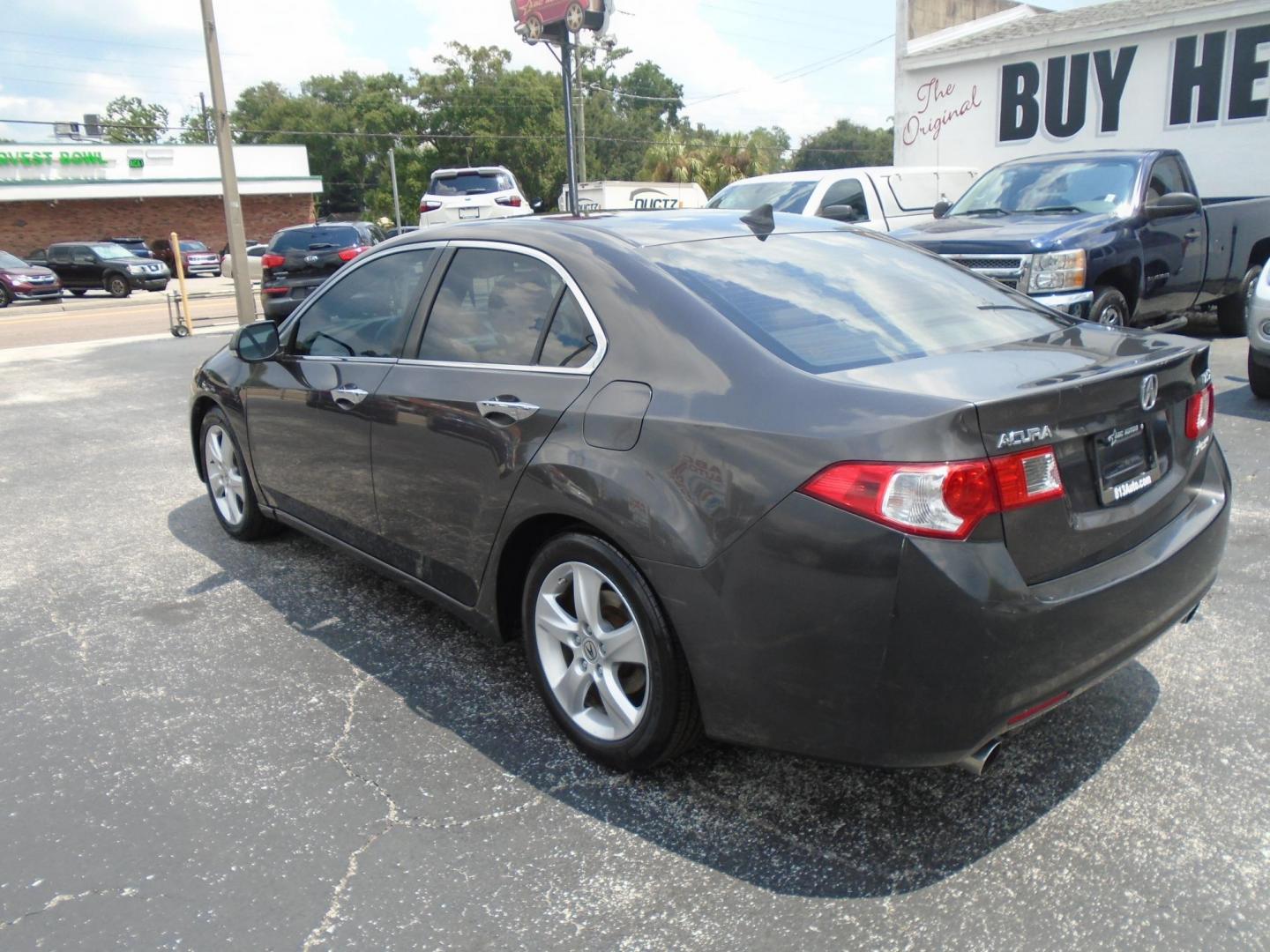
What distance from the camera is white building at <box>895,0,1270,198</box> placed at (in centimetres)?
1612

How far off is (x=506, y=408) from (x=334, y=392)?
1178 millimetres

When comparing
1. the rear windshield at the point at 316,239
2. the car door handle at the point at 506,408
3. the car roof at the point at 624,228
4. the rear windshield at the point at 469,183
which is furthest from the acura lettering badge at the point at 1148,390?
the rear windshield at the point at 469,183

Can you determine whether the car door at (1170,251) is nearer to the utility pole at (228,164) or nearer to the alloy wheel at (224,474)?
the alloy wheel at (224,474)

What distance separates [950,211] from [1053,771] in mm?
7709

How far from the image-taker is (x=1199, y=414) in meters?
3.08

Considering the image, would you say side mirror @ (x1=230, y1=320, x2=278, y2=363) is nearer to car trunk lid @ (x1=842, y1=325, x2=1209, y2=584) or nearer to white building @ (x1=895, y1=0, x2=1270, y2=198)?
car trunk lid @ (x1=842, y1=325, x2=1209, y2=584)

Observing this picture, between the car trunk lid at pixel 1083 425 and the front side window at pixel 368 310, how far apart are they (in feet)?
6.38

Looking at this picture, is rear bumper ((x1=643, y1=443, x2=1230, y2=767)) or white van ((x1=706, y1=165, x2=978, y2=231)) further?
white van ((x1=706, y1=165, x2=978, y2=231))

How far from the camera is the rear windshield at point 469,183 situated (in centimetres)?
2030

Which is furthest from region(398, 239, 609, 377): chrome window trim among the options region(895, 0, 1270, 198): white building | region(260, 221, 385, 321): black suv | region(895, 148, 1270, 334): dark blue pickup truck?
region(895, 0, 1270, 198): white building

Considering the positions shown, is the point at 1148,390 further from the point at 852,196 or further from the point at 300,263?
the point at 300,263

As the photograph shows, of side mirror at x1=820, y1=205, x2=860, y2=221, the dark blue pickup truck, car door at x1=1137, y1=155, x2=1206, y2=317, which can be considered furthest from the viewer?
side mirror at x1=820, y1=205, x2=860, y2=221

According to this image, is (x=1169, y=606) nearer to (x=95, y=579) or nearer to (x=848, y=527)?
(x=848, y=527)

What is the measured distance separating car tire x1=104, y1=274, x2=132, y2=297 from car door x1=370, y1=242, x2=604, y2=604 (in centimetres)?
A: 3118
